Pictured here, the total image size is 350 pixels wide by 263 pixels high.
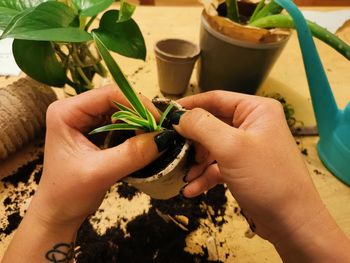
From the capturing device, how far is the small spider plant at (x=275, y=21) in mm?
600

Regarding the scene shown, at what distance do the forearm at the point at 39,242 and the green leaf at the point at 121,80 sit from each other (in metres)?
0.19

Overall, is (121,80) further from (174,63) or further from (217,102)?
(174,63)

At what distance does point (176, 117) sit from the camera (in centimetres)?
40

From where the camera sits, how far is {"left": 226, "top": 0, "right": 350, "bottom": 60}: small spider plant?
0.60 meters

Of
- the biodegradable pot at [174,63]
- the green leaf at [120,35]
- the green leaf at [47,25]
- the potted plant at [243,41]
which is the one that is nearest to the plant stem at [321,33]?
the potted plant at [243,41]

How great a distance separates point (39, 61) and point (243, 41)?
0.41m

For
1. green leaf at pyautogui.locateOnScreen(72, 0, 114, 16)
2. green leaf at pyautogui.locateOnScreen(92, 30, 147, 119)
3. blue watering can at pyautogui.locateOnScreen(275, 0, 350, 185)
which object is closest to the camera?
green leaf at pyautogui.locateOnScreen(92, 30, 147, 119)

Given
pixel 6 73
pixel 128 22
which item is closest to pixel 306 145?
pixel 128 22

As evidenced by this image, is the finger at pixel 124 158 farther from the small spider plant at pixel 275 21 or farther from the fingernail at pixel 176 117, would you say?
the small spider plant at pixel 275 21

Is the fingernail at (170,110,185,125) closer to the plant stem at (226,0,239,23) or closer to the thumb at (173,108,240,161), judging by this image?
the thumb at (173,108,240,161)

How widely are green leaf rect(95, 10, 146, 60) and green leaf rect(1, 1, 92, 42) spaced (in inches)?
2.2

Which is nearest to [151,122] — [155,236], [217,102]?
[217,102]

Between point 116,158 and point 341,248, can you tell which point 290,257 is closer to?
point 341,248

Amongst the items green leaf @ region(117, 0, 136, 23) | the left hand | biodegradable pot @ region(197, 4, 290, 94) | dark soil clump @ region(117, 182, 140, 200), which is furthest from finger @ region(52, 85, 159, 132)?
biodegradable pot @ region(197, 4, 290, 94)
